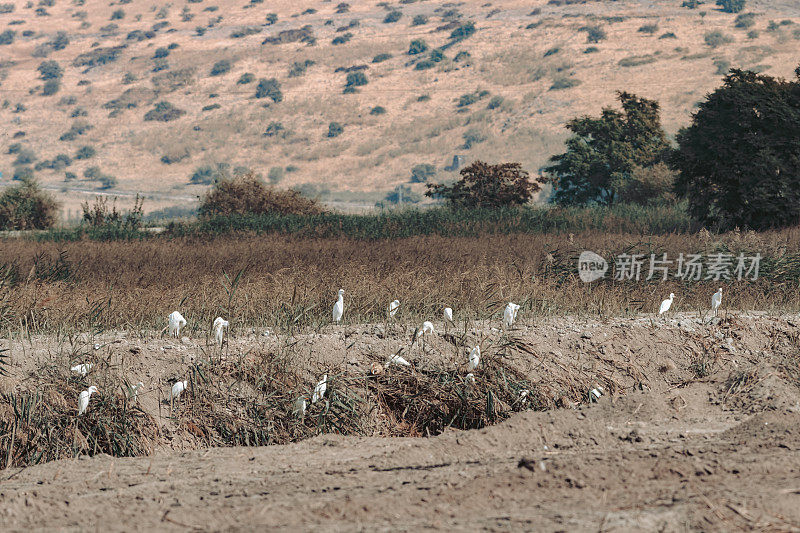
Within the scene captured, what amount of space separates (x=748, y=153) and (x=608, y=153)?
15350 millimetres

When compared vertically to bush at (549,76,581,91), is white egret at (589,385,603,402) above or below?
above

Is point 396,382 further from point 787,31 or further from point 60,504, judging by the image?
point 787,31

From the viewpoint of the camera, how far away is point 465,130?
85938mm

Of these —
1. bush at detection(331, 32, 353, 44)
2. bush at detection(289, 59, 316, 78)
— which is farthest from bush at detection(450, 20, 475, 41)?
bush at detection(289, 59, 316, 78)

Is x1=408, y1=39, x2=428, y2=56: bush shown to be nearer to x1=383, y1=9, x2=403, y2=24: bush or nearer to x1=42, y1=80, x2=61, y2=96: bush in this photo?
x1=383, y1=9, x2=403, y2=24: bush

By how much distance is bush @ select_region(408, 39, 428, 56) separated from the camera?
104438 millimetres

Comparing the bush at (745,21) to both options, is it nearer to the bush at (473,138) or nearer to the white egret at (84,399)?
the bush at (473,138)

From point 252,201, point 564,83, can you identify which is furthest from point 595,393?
point 564,83

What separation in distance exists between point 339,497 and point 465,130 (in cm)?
8290

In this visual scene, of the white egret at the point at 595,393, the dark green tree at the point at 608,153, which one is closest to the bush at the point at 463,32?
the dark green tree at the point at 608,153

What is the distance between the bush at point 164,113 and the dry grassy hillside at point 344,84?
13.2 inches

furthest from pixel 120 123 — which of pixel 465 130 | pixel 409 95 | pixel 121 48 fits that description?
pixel 465 130

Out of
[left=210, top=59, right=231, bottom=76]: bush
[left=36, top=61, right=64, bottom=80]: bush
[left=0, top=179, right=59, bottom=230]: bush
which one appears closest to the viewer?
[left=0, top=179, right=59, bottom=230]: bush

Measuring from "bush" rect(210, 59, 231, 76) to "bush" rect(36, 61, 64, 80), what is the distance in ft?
62.9
